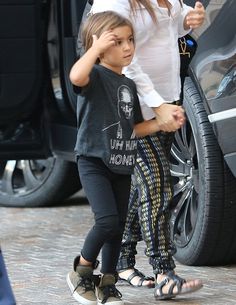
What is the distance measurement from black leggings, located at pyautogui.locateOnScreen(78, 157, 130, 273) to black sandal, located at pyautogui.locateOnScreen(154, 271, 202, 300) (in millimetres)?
310

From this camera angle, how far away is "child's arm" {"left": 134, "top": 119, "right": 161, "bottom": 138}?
181 inches

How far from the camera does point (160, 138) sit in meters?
4.89

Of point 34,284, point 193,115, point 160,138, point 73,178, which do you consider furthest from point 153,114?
point 73,178

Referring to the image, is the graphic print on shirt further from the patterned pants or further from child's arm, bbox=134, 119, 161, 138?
the patterned pants

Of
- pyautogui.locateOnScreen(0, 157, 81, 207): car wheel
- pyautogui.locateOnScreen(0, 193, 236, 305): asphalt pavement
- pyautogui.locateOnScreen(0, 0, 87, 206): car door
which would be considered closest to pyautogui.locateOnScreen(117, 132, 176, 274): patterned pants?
pyautogui.locateOnScreen(0, 193, 236, 305): asphalt pavement

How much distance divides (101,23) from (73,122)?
211cm

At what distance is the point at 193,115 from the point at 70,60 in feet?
3.84

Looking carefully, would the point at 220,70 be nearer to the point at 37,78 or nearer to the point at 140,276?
the point at 140,276

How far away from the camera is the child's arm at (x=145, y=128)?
4598mm

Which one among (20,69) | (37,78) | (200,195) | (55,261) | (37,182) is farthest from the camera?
(37,182)

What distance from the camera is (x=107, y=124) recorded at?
4473mm

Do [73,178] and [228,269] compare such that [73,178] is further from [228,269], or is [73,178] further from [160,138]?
[160,138]

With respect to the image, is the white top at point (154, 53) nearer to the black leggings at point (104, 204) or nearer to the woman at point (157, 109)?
the woman at point (157, 109)

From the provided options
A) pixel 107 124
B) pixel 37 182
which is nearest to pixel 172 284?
pixel 107 124
